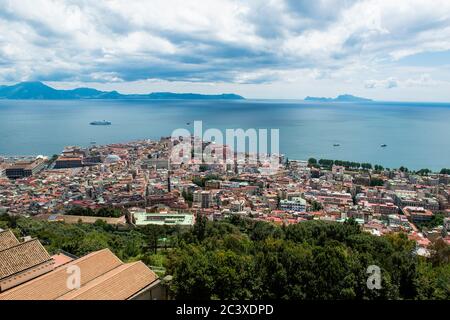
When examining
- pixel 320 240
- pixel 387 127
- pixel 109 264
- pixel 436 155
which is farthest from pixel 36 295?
pixel 387 127

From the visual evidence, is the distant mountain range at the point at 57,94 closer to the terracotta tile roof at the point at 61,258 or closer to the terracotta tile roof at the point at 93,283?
the terracotta tile roof at the point at 61,258

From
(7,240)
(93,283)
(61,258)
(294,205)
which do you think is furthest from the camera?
(294,205)

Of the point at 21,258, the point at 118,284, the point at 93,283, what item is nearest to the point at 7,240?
the point at 21,258

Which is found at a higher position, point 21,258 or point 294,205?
point 21,258

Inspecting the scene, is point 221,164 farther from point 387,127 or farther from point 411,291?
point 387,127

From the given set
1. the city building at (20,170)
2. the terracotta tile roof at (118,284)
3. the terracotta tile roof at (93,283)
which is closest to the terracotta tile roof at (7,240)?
the terracotta tile roof at (93,283)

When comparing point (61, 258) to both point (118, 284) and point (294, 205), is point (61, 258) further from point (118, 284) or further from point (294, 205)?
point (294, 205)

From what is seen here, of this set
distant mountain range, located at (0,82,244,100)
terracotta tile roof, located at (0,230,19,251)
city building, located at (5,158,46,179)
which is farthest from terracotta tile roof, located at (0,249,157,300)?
distant mountain range, located at (0,82,244,100)

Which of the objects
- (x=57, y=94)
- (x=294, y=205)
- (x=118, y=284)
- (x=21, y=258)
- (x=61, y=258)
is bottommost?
(x=294, y=205)
